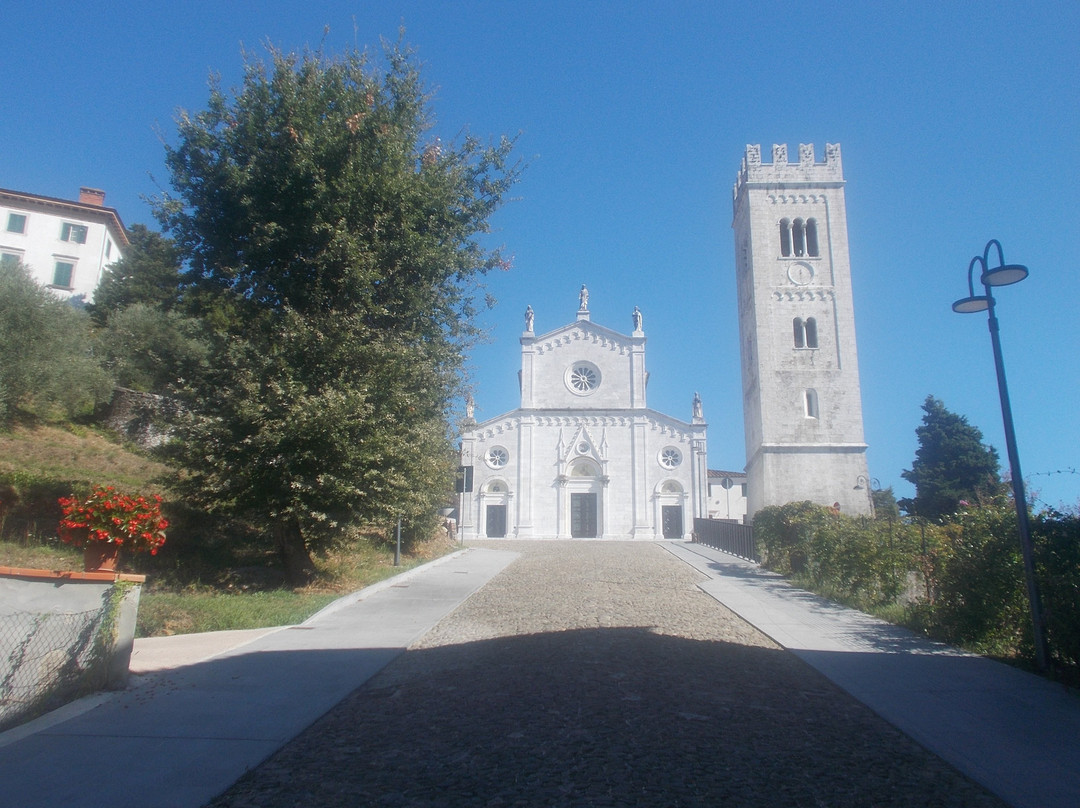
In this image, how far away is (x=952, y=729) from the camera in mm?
4801

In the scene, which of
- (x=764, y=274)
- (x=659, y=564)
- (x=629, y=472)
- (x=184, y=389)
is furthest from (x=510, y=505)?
(x=184, y=389)

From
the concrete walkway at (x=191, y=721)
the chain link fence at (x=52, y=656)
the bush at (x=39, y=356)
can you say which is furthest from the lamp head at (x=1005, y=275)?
the bush at (x=39, y=356)

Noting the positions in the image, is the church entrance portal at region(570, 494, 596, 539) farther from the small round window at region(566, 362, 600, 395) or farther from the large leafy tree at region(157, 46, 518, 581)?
the large leafy tree at region(157, 46, 518, 581)

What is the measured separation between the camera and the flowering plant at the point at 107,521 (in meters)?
7.36

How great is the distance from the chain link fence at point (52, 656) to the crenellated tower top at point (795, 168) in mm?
37869

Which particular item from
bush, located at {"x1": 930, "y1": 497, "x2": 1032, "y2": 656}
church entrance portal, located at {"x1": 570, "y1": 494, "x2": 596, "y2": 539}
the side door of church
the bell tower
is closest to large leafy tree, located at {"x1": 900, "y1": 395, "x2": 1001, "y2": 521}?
the bell tower

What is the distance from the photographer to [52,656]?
5.54 m

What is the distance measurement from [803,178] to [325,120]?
31742 millimetres

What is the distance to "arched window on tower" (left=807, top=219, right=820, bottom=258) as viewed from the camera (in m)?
36.6

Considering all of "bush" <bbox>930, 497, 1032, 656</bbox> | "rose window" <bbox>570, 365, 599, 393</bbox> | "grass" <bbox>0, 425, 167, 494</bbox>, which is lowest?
"bush" <bbox>930, 497, 1032, 656</bbox>

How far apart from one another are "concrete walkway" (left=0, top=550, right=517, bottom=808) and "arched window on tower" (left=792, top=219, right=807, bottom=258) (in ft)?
113

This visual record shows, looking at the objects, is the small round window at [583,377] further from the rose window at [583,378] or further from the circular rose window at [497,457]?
the circular rose window at [497,457]

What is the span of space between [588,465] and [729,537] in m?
17.6

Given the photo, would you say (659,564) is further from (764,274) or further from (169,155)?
(764,274)
